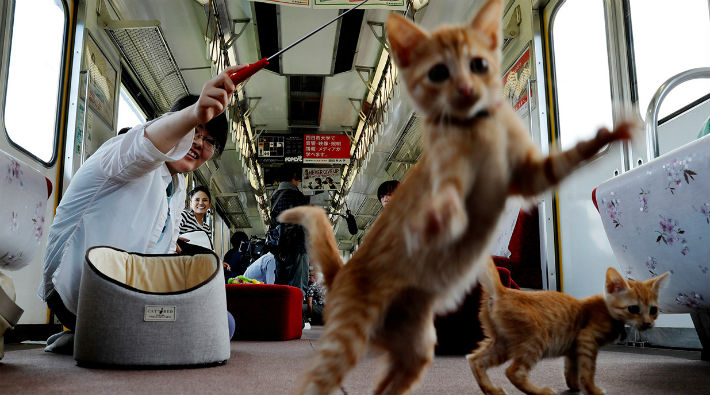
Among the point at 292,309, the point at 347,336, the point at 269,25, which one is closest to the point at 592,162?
the point at 347,336

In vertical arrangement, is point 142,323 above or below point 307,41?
below

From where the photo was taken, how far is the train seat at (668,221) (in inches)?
46.0

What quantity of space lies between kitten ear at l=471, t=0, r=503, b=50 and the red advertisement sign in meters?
7.15

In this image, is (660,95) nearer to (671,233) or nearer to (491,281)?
(671,233)

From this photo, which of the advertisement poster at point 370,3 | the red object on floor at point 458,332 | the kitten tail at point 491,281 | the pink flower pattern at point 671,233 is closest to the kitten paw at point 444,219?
the kitten tail at point 491,281

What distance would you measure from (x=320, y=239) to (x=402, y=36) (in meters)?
0.32

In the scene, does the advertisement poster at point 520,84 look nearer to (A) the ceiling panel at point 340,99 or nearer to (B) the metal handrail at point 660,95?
(B) the metal handrail at point 660,95

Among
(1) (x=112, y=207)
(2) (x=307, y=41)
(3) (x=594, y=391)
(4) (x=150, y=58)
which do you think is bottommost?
(3) (x=594, y=391)

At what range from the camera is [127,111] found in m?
5.05

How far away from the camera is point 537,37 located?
3637mm

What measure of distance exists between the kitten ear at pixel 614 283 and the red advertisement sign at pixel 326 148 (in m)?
6.64

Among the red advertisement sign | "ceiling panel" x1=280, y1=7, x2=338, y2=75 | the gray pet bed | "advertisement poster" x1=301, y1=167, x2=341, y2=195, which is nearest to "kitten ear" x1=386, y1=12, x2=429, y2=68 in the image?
the gray pet bed

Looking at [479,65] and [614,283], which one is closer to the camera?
[479,65]

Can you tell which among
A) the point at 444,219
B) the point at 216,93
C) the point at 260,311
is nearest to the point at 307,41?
the point at 260,311
